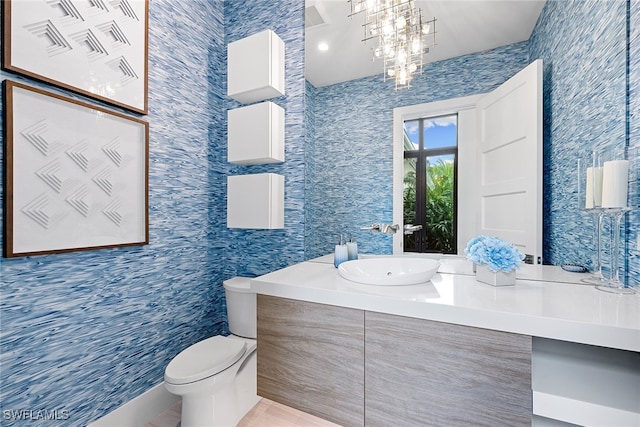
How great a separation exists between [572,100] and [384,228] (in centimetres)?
98

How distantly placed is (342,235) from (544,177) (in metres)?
0.99

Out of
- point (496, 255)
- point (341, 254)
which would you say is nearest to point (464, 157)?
point (496, 255)

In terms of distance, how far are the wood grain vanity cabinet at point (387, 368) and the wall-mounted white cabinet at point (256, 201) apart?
2.14 ft

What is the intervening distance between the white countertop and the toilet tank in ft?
1.68

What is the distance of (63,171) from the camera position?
1206 millimetres

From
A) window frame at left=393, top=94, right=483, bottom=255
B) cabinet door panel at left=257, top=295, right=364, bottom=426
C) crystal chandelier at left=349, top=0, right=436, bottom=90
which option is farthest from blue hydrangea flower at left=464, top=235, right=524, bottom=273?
crystal chandelier at left=349, top=0, right=436, bottom=90

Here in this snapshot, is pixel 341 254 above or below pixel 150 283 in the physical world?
above

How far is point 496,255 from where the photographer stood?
1104 millimetres

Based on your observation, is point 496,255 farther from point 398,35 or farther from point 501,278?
point 398,35

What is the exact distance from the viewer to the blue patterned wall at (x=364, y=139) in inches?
52.4

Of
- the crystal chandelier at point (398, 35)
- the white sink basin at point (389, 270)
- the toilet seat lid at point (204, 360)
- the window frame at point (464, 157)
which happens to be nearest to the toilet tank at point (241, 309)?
the toilet seat lid at point (204, 360)

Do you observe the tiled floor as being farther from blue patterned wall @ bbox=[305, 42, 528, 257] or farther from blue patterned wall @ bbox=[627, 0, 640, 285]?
blue patterned wall @ bbox=[627, 0, 640, 285]

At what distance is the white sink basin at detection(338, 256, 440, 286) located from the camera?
1120mm

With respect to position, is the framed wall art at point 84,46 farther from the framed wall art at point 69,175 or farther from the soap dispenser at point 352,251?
the soap dispenser at point 352,251
